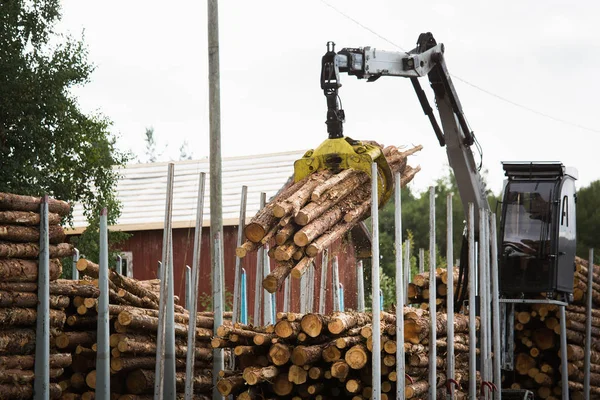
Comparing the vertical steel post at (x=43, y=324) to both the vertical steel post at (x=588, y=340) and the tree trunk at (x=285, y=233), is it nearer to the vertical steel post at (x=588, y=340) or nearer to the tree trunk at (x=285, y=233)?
the tree trunk at (x=285, y=233)

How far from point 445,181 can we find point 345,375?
5506 cm


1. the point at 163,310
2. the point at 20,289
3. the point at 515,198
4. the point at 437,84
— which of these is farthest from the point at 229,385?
the point at 515,198

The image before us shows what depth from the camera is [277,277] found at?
33.4 feet

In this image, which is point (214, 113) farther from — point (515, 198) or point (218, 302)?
point (218, 302)

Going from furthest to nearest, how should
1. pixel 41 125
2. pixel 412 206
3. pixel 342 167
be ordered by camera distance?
1. pixel 412 206
2. pixel 41 125
3. pixel 342 167

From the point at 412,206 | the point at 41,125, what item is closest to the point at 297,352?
the point at 41,125

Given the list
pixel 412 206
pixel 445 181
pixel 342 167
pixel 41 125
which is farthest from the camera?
pixel 445 181

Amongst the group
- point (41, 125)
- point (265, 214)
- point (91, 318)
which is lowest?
point (91, 318)

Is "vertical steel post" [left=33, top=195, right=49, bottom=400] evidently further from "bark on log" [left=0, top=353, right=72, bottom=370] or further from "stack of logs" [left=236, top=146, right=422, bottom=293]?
"stack of logs" [left=236, top=146, right=422, bottom=293]

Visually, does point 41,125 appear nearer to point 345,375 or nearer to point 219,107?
point 219,107

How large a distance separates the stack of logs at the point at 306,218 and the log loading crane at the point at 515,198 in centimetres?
224

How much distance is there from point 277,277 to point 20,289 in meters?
2.61

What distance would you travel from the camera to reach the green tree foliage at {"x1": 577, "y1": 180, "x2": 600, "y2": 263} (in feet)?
149

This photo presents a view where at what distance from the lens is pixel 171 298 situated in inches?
454
